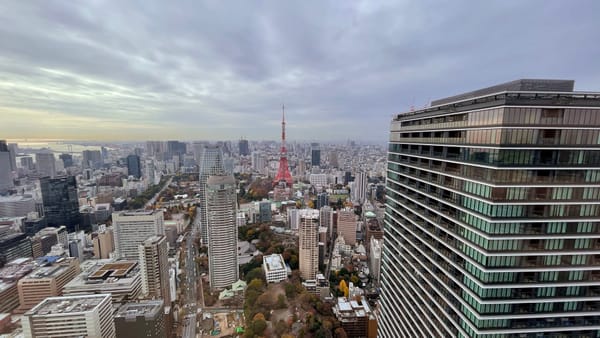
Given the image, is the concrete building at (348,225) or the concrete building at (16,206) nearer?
the concrete building at (348,225)

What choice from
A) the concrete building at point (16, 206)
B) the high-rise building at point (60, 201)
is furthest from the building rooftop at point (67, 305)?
the concrete building at point (16, 206)

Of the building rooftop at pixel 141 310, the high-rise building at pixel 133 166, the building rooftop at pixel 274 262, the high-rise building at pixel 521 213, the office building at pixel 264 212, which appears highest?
the high-rise building at pixel 521 213

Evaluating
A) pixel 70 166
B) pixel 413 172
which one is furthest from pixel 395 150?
pixel 70 166

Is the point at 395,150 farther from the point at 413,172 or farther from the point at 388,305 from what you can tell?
the point at 388,305

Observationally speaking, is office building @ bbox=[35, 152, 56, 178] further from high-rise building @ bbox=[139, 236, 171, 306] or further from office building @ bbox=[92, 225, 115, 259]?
high-rise building @ bbox=[139, 236, 171, 306]

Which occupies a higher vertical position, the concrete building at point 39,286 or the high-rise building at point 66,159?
the high-rise building at point 66,159

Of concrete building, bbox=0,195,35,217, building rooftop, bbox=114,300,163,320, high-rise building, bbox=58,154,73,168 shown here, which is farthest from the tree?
high-rise building, bbox=58,154,73,168

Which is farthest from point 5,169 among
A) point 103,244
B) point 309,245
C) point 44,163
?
point 309,245

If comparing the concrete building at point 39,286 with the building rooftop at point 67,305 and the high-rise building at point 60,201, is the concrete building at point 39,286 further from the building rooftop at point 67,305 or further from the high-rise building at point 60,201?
the high-rise building at point 60,201
